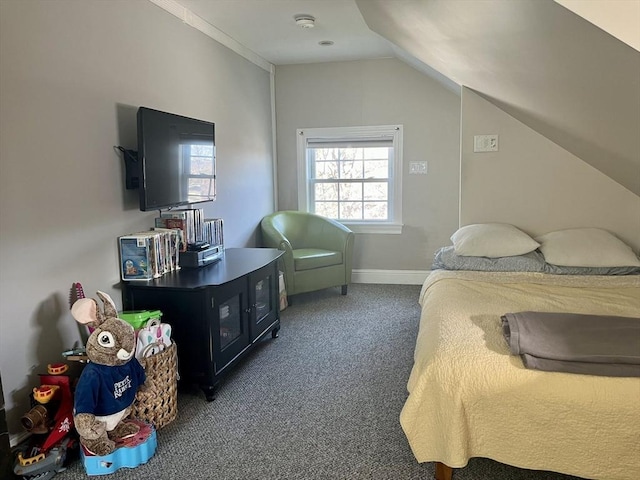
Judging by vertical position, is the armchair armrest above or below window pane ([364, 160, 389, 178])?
below

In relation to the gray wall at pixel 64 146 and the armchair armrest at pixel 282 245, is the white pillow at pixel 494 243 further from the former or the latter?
the gray wall at pixel 64 146

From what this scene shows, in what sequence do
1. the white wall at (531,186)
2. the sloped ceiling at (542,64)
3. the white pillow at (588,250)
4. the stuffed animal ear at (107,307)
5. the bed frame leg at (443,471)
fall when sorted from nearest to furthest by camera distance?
the sloped ceiling at (542,64), the bed frame leg at (443,471), the stuffed animal ear at (107,307), the white pillow at (588,250), the white wall at (531,186)

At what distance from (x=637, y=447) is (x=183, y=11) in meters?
3.40

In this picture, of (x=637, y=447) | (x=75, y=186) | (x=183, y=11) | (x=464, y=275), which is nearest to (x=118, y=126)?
(x=75, y=186)

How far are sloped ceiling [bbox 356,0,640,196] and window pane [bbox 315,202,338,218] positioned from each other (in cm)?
208

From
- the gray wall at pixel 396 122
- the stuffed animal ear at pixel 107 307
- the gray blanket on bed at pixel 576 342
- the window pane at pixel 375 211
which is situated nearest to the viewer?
the gray blanket on bed at pixel 576 342

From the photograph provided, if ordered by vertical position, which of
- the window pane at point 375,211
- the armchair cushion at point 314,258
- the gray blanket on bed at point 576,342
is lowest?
the armchair cushion at point 314,258

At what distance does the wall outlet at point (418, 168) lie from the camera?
4.89 m

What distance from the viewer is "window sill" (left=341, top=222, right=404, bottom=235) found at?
16.6ft

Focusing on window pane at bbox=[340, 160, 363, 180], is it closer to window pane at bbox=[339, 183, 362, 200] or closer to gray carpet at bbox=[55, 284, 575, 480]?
window pane at bbox=[339, 183, 362, 200]

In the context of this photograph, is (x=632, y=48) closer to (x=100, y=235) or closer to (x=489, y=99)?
(x=489, y=99)

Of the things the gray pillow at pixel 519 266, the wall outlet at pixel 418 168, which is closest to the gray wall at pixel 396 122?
the wall outlet at pixel 418 168

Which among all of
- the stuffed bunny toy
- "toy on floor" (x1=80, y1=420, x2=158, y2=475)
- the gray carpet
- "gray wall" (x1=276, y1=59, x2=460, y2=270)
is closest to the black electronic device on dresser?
the gray carpet

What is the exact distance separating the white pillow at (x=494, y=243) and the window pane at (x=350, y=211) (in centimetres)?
206
